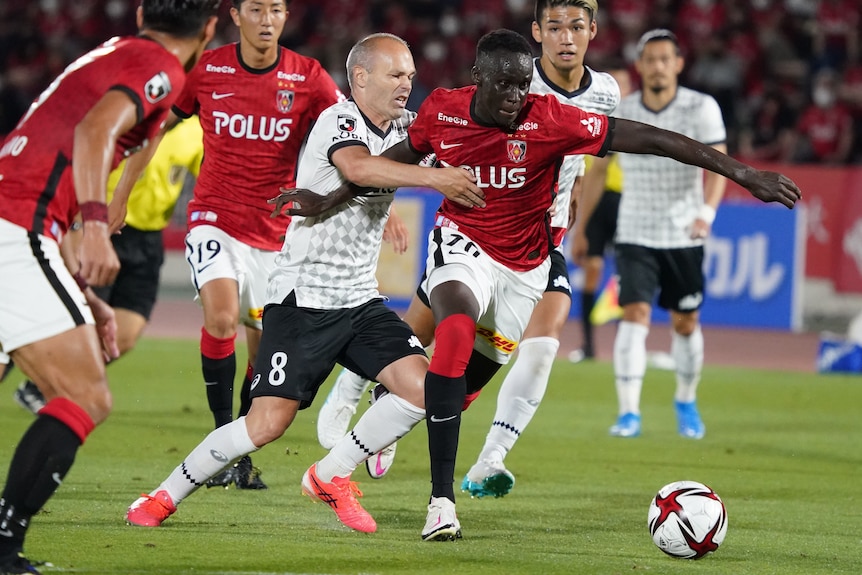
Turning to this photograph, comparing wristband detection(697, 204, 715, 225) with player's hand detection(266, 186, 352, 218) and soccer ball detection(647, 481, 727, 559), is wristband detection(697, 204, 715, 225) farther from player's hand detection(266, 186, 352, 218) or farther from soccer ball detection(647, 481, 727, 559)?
player's hand detection(266, 186, 352, 218)

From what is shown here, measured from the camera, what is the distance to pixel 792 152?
755 inches

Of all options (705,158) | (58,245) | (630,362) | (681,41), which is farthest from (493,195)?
(681,41)

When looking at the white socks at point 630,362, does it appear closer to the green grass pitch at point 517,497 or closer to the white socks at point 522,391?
the green grass pitch at point 517,497

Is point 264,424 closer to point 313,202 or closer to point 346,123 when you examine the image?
point 313,202

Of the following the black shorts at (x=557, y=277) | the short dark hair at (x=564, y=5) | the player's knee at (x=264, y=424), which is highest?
the short dark hair at (x=564, y=5)

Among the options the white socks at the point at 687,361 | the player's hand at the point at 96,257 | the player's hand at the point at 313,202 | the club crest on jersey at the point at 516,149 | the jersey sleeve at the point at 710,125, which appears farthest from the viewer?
the white socks at the point at 687,361

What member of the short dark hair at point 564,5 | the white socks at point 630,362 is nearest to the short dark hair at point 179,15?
the short dark hair at point 564,5

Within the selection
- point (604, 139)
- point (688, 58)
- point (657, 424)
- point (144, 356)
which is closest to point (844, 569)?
point (604, 139)

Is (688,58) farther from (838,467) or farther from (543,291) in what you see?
(543,291)

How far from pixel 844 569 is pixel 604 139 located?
204cm

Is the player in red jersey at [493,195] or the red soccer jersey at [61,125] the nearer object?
the red soccer jersey at [61,125]

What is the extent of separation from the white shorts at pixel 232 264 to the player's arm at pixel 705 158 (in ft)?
6.87

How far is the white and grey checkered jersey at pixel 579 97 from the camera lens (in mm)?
7402

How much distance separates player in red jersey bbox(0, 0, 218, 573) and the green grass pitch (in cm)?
42
